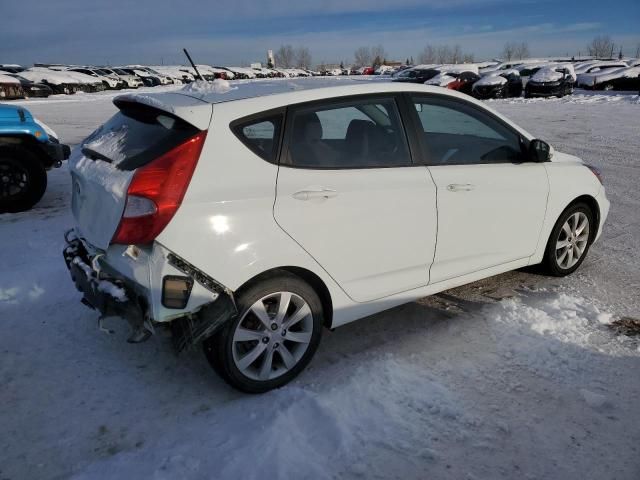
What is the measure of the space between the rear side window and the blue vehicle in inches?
186

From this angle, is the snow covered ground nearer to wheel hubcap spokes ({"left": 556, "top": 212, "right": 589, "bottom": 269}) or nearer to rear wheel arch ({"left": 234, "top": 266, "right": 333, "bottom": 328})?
wheel hubcap spokes ({"left": 556, "top": 212, "right": 589, "bottom": 269})

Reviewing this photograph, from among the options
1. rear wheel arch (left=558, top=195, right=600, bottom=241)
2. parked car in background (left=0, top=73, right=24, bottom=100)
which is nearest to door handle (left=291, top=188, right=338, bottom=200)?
rear wheel arch (left=558, top=195, right=600, bottom=241)

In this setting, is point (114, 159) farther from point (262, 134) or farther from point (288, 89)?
point (288, 89)

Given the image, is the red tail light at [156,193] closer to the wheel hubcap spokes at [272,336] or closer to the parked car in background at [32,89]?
the wheel hubcap spokes at [272,336]

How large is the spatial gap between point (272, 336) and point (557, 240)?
2.65 meters

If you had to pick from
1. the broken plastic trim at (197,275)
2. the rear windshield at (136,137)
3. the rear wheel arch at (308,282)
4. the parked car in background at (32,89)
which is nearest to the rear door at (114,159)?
the rear windshield at (136,137)

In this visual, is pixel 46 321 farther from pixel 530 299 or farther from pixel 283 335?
pixel 530 299

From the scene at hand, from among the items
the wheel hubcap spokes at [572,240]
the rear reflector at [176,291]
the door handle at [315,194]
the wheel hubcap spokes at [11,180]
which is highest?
the door handle at [315,194]

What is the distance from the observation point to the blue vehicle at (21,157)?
20.2 ft

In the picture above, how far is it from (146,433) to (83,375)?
0.75 meters

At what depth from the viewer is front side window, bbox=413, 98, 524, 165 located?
3414mm

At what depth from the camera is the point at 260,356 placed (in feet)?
9.53

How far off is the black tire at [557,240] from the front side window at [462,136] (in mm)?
747

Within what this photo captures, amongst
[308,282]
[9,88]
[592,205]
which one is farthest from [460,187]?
[9,88]
